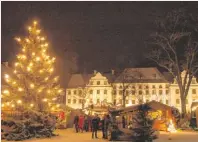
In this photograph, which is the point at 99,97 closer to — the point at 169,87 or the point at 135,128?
the point at 169,87

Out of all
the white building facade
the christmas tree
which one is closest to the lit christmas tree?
the christmas tree

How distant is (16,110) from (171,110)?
46.2 ft

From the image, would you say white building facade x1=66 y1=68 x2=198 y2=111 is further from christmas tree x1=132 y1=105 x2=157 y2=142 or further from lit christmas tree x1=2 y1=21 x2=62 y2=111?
christmas tree x1=132 y1=105 x2=157 y2=142

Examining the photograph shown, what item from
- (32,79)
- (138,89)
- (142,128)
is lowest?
(142,128)

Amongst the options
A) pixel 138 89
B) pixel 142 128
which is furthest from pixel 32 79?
pixel 138 89

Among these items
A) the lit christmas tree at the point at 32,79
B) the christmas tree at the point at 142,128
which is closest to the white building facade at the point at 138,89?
the lit christmas tree at the point at 32,79

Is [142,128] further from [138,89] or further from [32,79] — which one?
[138,89]

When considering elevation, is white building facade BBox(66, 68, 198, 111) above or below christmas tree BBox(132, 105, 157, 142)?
above

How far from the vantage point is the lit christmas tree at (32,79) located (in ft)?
66.5

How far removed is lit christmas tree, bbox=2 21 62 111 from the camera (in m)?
20.3

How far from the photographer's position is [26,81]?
2042 cm

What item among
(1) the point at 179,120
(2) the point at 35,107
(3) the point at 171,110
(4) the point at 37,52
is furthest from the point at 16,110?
(1) the point at 179,120

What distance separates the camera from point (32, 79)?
2075 centimetres

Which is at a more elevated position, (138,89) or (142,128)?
(138,89)
